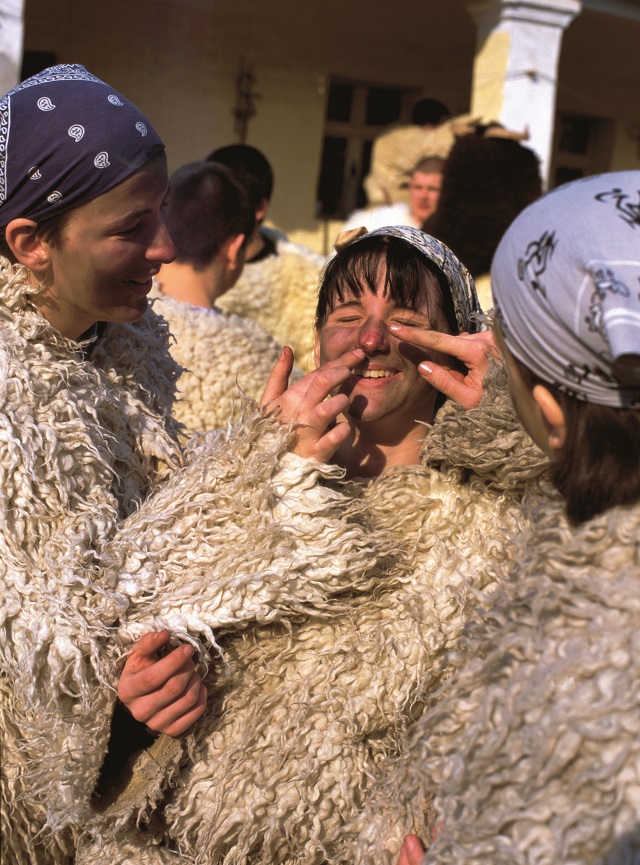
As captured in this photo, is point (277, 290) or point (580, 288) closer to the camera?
point (580, 288)

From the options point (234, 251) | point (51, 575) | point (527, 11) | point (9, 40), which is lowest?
point (51, 575)

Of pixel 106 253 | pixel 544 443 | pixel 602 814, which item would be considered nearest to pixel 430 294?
pixel 106 253

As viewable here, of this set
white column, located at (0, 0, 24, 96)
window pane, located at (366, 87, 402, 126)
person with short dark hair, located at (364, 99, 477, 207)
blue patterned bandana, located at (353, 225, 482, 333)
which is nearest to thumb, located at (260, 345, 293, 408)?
blue patterned bandana, located at (353, 225, 482, 333)

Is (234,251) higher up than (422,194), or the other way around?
(422,194)

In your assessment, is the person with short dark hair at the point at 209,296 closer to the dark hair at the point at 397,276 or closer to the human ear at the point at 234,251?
the human ear at the point at 234,251

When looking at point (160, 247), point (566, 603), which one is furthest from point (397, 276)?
point (566, 603)

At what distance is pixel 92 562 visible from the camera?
1.88m

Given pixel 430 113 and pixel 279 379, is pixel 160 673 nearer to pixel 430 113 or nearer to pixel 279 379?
pixel 279 379

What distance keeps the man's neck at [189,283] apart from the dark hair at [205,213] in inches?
1.2

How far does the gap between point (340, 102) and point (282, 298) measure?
490cm

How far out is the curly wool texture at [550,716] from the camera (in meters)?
1.19

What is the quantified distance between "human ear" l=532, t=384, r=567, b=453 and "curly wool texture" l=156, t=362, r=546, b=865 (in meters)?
0.42

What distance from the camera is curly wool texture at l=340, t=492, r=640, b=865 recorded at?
119 centimetres

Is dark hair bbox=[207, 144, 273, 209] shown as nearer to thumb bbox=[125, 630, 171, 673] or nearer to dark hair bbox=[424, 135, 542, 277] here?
dark hair bbox=[424, 135, 542, 277]
